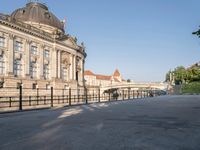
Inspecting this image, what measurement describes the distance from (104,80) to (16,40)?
99.5m

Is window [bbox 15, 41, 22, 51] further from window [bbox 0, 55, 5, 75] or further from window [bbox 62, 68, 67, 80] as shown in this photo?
window [bbox 62, 68, 67, 80]

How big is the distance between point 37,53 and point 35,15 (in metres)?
14.7

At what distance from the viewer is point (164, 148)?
4523mm

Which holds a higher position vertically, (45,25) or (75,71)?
(45,25)

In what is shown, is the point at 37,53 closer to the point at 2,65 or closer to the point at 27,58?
the point at 27,58

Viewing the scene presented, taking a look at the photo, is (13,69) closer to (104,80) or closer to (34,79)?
(34,79)

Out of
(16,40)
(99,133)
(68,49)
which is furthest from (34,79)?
(99,133)

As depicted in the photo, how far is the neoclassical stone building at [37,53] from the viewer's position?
4200cm

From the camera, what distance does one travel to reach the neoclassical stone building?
42.0 m

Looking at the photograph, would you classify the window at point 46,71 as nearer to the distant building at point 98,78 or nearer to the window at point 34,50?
the window at point 34,50

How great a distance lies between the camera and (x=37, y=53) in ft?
166

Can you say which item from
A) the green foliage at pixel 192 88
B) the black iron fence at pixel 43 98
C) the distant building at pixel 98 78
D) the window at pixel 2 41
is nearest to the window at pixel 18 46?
the window at pixel 2 41

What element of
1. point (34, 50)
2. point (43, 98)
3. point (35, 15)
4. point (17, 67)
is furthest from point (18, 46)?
point (35, 15)

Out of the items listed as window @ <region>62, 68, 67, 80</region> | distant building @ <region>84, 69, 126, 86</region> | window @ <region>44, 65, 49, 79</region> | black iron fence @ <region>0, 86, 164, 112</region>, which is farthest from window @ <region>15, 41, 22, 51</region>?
distant building @ <region>84, 69, 126, 86</region>
